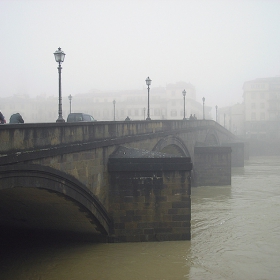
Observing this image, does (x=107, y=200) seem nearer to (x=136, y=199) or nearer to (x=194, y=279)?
(x=136, y=199)

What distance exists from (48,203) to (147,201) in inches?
130

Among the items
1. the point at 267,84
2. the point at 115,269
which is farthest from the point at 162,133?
the point at 267,84

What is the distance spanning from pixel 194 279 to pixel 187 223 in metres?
2.78

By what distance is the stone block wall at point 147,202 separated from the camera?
48.4ft

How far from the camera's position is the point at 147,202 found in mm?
14773

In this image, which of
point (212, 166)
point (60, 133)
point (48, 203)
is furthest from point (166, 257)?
point (212, 166)

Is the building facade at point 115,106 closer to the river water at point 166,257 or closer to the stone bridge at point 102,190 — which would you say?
the river water at point 166,257

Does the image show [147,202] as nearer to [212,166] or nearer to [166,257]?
[166,257]

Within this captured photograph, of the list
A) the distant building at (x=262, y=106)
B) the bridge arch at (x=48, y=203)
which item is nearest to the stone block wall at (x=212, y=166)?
the bridge arch at (x=48, y=203)

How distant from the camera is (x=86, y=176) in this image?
1343 cm

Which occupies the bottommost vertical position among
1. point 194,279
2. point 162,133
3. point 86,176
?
point 194,279

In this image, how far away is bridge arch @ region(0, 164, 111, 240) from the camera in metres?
10.3

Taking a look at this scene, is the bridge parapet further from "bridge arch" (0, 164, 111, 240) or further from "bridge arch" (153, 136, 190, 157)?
"bridge arch" (153, 136, 190, 157)

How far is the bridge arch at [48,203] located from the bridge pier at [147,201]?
64cm
